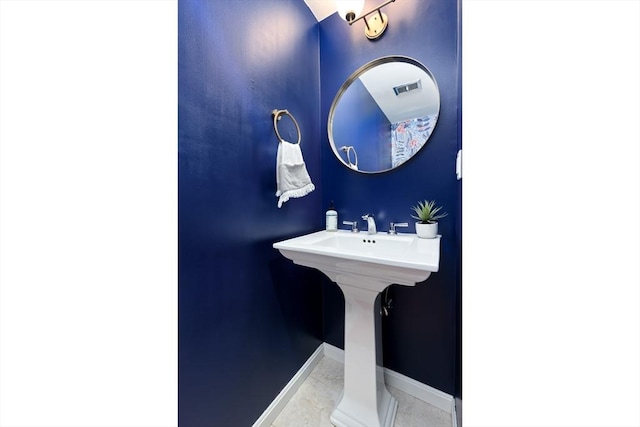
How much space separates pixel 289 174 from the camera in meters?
1.12

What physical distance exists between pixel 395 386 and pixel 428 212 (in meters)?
1.04

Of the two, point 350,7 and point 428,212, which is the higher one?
point 350,7

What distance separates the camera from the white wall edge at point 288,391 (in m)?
1.05

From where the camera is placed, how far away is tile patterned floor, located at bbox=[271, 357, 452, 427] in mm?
1087

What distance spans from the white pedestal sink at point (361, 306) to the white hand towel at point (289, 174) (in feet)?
0.81

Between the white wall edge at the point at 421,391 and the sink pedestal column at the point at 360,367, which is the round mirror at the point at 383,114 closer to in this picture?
the sink pedestal column at the point at 360,367

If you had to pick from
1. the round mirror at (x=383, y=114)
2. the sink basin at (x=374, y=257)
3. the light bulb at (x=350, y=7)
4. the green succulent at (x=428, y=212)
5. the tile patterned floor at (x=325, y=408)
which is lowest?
the tile patterned floor at (x=325, y=408)

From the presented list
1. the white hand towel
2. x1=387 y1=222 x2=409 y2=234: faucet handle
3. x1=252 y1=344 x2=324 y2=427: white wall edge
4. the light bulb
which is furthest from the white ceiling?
x1=252 y1=344 x2=324 y2=427: white wall edge

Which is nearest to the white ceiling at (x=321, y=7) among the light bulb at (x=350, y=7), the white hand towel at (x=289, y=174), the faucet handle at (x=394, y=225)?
the light bulb at (x=350, y=7)

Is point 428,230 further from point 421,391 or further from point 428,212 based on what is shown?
point 421,391

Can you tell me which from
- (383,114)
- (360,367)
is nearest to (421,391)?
(360,367)
